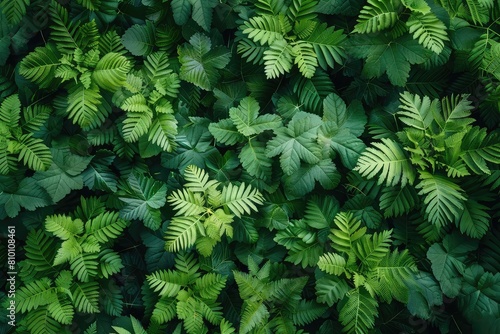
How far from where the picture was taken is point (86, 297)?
219 cm

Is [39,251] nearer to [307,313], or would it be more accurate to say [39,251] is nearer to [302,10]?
[307,313]

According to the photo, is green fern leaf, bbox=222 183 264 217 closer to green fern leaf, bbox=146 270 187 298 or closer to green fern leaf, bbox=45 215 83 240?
green fern leaf, bbox=146 270 187 298

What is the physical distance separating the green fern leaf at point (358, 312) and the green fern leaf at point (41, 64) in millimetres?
1583

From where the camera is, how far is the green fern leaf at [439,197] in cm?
191

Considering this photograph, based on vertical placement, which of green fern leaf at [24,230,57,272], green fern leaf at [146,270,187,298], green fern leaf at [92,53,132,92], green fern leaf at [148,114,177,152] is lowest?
green fern leaf at [24,230,57,272]

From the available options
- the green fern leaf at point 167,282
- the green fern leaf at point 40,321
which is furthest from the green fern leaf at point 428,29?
the green fern leaf at point 40,321

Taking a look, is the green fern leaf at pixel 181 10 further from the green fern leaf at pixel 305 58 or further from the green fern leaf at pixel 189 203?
the green fern leaf at pixel 189 203

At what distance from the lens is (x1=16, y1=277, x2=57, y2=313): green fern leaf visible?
7.05 feet

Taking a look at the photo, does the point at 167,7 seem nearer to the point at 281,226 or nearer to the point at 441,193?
the point at 281,226

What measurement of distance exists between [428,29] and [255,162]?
34.1 inches

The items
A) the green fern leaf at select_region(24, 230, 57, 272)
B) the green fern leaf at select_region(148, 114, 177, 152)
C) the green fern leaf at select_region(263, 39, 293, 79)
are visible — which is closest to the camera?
the green fern leaf at select_region(263, 39, 293, 79)

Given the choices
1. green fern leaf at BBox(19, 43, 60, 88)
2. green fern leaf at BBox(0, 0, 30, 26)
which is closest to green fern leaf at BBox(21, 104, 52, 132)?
green fern leaf at BBox(19, 43, 60, 88)

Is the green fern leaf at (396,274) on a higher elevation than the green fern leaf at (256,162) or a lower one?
lower

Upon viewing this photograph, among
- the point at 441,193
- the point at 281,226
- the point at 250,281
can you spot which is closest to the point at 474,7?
the point at 441,193
